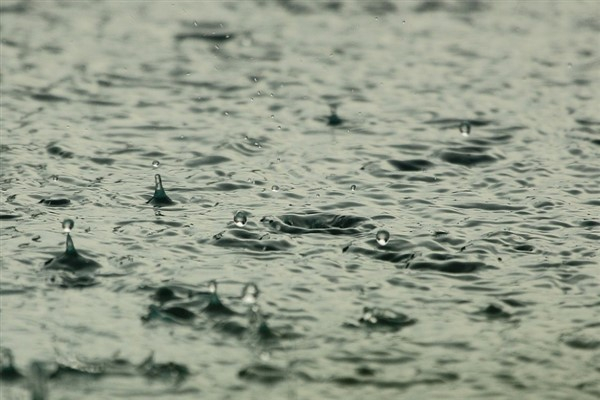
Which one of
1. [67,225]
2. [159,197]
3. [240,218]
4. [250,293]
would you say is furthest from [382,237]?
[67,225]

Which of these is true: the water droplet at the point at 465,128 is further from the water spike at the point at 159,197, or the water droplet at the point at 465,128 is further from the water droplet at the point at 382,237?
the water spike at the point at 159,197

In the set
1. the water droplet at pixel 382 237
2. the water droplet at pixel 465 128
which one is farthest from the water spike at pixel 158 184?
the water droplet at pixel 465 128

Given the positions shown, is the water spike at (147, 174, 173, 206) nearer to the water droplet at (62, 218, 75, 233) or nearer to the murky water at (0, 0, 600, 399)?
the murky water at (0, 0, 600, 399)

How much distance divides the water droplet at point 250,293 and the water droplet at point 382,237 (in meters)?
0.98

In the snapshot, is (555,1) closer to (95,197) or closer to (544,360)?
(95,197)

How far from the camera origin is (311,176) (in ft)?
26.5

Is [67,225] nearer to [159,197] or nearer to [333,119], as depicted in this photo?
[159,197]

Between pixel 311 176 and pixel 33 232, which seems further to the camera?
pixel 311 176

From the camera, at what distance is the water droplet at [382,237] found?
6.81 meters

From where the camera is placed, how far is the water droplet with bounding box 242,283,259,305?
596 centimetres

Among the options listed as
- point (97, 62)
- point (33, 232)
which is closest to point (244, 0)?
point (97, 62)

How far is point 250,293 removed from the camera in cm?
604

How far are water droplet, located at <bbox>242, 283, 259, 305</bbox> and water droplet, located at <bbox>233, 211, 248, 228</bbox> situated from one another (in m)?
0.98

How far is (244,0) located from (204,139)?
5288mm
